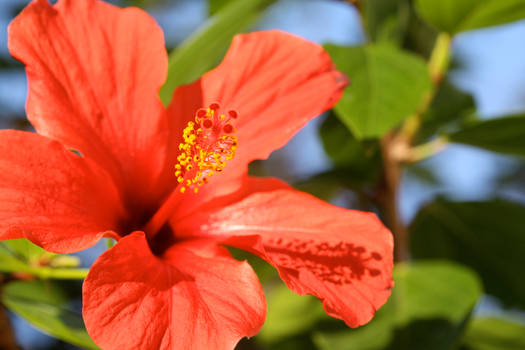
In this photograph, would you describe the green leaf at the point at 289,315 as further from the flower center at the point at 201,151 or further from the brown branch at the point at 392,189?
the flower center at the point at 201,151

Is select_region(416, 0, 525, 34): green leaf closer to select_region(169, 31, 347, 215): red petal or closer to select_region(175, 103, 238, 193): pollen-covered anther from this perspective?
select_region(169, 31, 347, 215): red petal

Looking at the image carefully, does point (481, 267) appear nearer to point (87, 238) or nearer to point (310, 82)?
point (310, 82)

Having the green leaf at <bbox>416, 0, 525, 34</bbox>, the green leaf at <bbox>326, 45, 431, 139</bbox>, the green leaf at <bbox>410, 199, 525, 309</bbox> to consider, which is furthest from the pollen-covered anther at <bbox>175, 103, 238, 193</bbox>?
the green leaf at <bbox>410, 199, 525, 309</bbox>

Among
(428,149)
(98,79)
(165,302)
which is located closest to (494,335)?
(428,149)

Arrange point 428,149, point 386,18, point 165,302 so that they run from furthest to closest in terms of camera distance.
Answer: point 428,149 < point 386,18 < point 165,302

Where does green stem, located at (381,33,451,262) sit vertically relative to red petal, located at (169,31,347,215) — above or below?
below

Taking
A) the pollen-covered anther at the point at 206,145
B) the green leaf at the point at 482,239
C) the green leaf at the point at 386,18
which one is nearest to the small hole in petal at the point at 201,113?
the pollen-covered anther at the point at 206,145

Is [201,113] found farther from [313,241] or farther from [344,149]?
[344,149]
